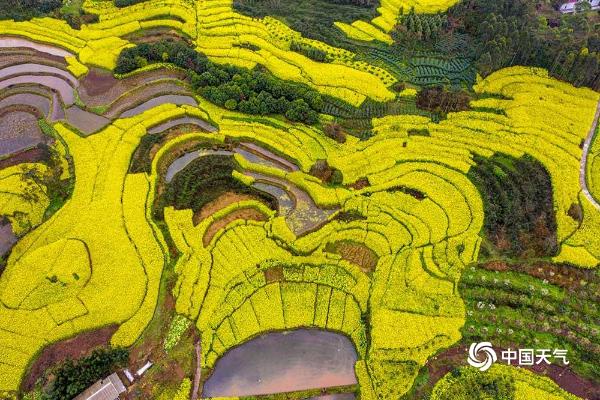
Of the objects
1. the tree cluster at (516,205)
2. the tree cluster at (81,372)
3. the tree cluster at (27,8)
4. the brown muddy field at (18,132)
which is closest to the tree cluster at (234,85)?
the brown muddy field at (18,132)

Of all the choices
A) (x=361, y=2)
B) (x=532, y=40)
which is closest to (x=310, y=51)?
(x=361, y=2)

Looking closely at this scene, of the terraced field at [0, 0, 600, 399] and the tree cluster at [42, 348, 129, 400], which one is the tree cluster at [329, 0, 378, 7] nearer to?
the terraced field at [0, 0, 600, 399]

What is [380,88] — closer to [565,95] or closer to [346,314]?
[565,95]

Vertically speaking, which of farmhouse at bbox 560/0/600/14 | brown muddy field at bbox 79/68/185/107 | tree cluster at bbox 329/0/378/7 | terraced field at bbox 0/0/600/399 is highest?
farmhouse at bbox 560/0/600/14

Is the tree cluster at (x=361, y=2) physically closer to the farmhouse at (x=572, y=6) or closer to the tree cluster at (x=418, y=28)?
the tree cluster at (x=418, y=28)

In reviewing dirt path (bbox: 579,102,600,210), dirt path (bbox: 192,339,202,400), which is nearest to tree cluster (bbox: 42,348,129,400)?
dirt path (bbox: 192,339,202,400)
